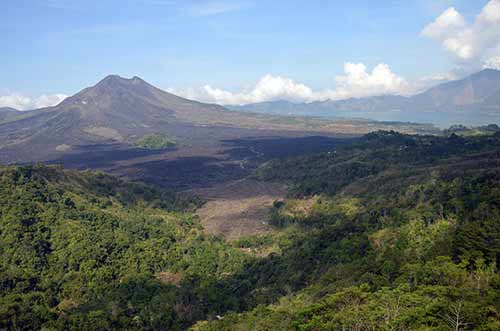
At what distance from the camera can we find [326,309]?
770 inches

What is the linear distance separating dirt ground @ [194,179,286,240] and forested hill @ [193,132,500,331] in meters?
2.85

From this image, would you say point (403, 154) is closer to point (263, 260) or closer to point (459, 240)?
point (263, 260)

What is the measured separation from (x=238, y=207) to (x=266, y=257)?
64.4 ft

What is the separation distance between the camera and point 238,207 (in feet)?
192

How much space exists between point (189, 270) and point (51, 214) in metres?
15.0

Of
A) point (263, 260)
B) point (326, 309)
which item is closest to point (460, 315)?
point (326, 309)

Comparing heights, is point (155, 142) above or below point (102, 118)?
below

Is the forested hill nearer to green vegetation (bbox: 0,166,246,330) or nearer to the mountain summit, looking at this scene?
green vegetation (bbox: 0,166,246,330)

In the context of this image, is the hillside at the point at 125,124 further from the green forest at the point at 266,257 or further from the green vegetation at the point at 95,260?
the green forest at the point at 266,257

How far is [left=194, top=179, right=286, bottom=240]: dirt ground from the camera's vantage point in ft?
162

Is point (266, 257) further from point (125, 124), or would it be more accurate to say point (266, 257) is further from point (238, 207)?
point (125, 124)

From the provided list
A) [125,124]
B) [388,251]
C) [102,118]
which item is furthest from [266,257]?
[102,118]

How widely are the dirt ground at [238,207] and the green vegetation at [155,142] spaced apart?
45.3 metres

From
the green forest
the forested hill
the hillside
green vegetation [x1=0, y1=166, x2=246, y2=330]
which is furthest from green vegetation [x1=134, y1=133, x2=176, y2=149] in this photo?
green vegetation [x1=0, y1=166, x2=246, y2=330]
